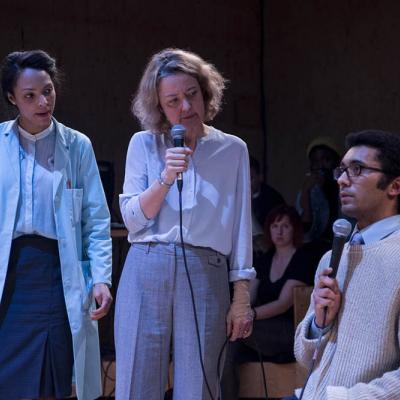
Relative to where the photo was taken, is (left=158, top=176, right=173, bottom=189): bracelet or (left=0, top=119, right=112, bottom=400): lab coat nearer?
(left=158, top=176, right=173, bottom=189): bracelet

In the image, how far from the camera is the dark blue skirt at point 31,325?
9.31 feet

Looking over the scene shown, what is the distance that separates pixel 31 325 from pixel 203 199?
0.68 metres

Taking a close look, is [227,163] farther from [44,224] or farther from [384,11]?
[384,11]

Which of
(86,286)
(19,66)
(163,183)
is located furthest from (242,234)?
(19,66)

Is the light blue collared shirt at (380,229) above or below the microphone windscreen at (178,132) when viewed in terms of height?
below

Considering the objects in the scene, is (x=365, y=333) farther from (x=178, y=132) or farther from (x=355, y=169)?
(x=178, y=132)

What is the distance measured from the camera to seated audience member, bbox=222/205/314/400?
184 inches

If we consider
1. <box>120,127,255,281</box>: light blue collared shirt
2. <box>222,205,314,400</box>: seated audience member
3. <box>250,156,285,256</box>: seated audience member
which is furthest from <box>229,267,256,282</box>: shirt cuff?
<box>250,156,285,256</box>: seated audience member

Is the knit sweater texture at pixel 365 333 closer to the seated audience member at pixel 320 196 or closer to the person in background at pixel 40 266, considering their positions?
the person in background at pixel 40 266

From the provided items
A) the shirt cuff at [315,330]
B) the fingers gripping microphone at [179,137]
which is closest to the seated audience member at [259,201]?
the fingers gripping microphone at [179,137]

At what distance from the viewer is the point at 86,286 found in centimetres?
292

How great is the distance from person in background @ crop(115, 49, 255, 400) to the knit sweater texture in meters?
0.39

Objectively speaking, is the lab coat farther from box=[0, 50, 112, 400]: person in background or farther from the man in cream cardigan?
the man in cream cardigan

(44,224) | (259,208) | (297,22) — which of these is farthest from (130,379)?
Result: (297,22)
